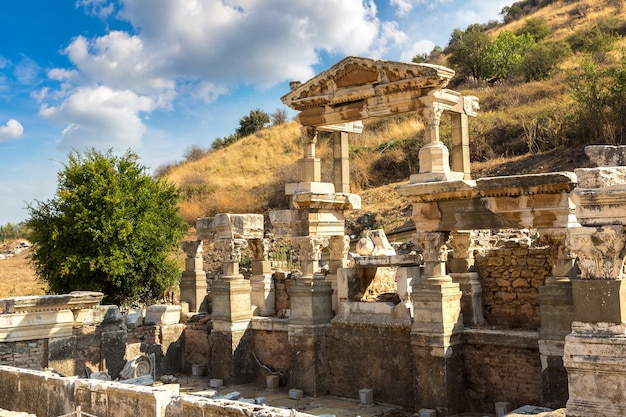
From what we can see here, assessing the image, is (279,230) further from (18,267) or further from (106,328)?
(18,267)

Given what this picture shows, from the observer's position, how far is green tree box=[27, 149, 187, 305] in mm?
19438

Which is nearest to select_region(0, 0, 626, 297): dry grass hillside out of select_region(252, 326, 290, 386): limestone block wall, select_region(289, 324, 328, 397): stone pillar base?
select_region(252, 326, 290, 386): limestone block wall

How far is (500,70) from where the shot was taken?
3844 cm

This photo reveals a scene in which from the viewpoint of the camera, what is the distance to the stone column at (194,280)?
17.9 metres

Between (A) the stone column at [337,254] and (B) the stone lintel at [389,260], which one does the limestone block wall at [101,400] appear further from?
(A) the stone column at [337,254]

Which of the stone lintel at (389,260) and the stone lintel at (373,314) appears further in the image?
the stone lintel at (389,260)

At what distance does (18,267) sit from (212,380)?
19816mm

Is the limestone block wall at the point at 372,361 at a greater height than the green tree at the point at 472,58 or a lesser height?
lesser

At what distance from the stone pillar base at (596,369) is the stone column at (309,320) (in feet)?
24.2

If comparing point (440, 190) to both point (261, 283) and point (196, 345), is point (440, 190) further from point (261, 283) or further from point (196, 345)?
point (196, 345)

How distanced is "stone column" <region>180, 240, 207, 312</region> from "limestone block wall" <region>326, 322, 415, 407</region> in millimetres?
4779

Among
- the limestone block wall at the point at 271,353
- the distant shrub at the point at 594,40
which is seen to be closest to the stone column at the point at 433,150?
the limestone block wall at the point at 271,353

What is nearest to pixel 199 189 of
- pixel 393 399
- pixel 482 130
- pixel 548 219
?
pixel 482 130

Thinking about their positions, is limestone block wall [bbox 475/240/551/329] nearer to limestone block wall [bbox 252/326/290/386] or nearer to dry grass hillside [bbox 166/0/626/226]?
limestone block wall [bbox 252/326/290/386]
